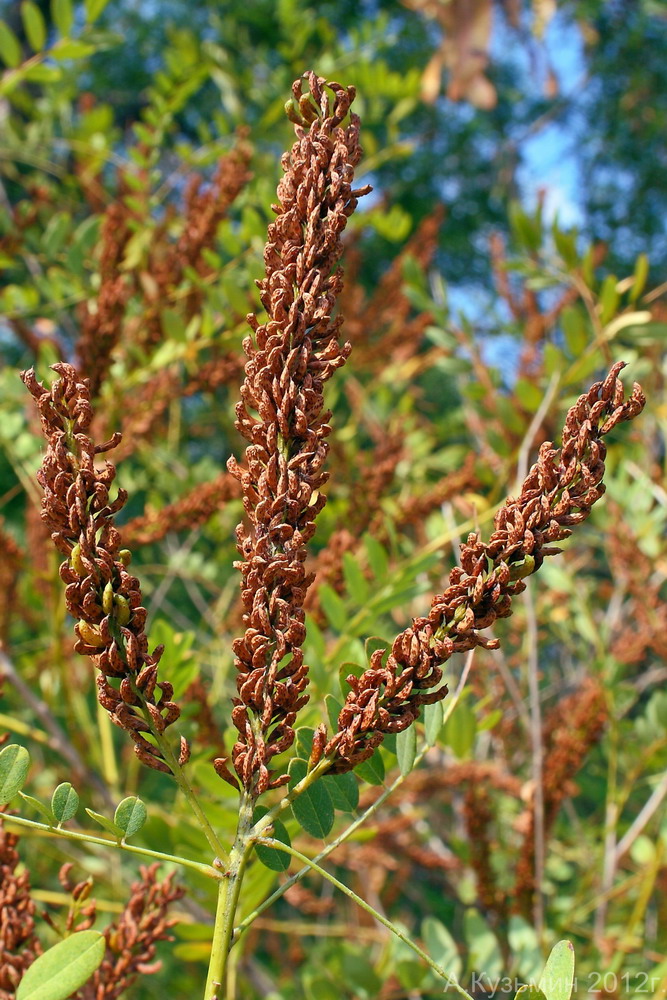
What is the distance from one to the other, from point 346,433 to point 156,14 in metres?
4.66

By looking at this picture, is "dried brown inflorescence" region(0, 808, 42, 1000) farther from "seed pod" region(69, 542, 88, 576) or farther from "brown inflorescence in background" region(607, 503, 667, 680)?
"brown inflorescence in background" region(607, 503, 667, 680)

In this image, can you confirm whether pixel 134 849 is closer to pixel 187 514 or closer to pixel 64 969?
pixel 64 969

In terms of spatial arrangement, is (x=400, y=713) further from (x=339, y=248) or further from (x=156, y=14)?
(x=156, y=14)

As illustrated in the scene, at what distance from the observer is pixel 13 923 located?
1.55 feet

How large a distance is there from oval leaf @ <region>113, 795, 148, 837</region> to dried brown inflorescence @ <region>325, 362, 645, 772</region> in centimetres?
10

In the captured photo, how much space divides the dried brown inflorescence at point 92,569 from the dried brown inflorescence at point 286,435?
0.13ft

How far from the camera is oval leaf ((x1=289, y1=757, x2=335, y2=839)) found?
0.44 m

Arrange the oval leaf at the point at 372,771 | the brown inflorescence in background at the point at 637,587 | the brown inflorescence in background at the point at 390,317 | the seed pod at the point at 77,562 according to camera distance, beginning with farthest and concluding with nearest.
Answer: the brown inflorescence in background at the point at 390,317
the brown inflorescence in background at the point at 637,587
the oval leaf at the point at 372,771
the seed pod at the point at 77,562

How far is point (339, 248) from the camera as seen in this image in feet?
1.31

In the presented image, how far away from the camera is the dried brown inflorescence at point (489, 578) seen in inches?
14.2

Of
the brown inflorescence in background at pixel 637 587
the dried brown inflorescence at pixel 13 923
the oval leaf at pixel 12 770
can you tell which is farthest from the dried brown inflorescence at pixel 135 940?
the brown inflorescence in background at pixel 637 587

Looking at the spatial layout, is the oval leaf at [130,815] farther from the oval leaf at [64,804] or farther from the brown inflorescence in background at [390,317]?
the brown inflorescence in background at [390,317]

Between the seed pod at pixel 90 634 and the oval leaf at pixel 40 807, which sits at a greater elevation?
the seed pod at pixel 90 634

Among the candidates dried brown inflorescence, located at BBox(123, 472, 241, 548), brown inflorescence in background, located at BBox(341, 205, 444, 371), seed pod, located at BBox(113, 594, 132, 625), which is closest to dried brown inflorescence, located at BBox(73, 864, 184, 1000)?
seed pod, located at BBox(113, 594, 132, 625)
